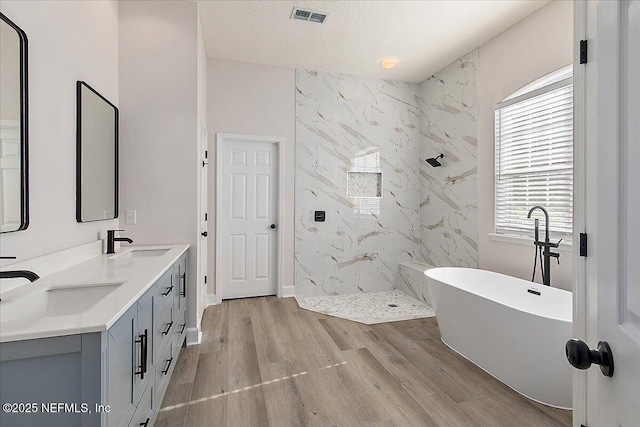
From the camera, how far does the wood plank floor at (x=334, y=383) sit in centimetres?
183

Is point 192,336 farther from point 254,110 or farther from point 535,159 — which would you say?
point 535,159

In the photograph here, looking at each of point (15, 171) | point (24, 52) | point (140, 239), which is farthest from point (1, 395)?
point (140, 239)

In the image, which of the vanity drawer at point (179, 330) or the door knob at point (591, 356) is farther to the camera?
the vanity drawer at point (179, 330)

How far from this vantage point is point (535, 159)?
2.92m

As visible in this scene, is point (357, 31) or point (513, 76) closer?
point (513, 76)

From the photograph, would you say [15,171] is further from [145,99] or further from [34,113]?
[145,99]

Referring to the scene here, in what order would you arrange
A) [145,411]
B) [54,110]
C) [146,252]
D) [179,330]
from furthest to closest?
1. [146,252]
2. [179,330]
3. [54,110]
4. [145,411]

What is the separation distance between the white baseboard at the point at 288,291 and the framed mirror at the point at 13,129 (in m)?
2.96

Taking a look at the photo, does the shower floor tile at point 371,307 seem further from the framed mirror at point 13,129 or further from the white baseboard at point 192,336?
the framed mirror at point 13,129

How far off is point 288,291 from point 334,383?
2015mm

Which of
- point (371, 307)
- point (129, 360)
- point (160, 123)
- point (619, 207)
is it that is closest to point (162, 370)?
point (129, 360)

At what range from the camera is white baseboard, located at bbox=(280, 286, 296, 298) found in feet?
13.4

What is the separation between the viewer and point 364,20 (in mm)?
3035

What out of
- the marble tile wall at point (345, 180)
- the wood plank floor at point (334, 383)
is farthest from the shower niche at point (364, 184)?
the wood plank floor at point (334, 383)
